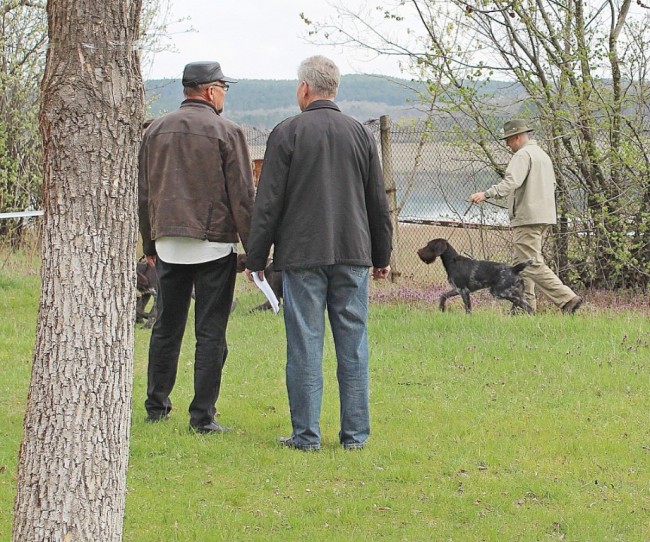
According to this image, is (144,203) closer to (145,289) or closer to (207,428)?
(207,428)

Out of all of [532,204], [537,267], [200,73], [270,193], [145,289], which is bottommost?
[145,289]


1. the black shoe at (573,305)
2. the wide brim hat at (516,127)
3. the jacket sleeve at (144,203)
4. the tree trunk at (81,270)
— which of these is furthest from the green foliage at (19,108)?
the tree trunk at (81,270)

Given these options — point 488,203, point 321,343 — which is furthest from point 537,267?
point 321,343

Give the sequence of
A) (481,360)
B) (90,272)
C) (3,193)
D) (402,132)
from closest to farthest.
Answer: (90,272) < (481,360) < (402,132) < (3,193)

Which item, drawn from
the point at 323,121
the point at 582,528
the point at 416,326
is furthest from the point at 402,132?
the point at 582,528

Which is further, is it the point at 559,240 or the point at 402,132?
the point at 402,132

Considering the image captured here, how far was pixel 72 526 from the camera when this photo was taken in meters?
3.73

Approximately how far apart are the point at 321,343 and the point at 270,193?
97 cm

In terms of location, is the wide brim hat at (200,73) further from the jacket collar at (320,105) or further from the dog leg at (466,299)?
the dog leg at (466,299)

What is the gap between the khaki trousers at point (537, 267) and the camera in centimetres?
1152

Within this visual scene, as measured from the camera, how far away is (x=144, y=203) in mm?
6535

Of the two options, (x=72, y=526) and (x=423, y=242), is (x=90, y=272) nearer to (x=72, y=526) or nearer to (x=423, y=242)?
(x=72, y=526)

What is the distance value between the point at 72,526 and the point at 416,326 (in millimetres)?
6980

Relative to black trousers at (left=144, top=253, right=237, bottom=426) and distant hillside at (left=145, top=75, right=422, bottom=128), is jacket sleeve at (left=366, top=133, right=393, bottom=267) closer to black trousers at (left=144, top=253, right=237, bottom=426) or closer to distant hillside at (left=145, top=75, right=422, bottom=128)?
black trousers at (left=144, top=253, right=237, bottom=426)
